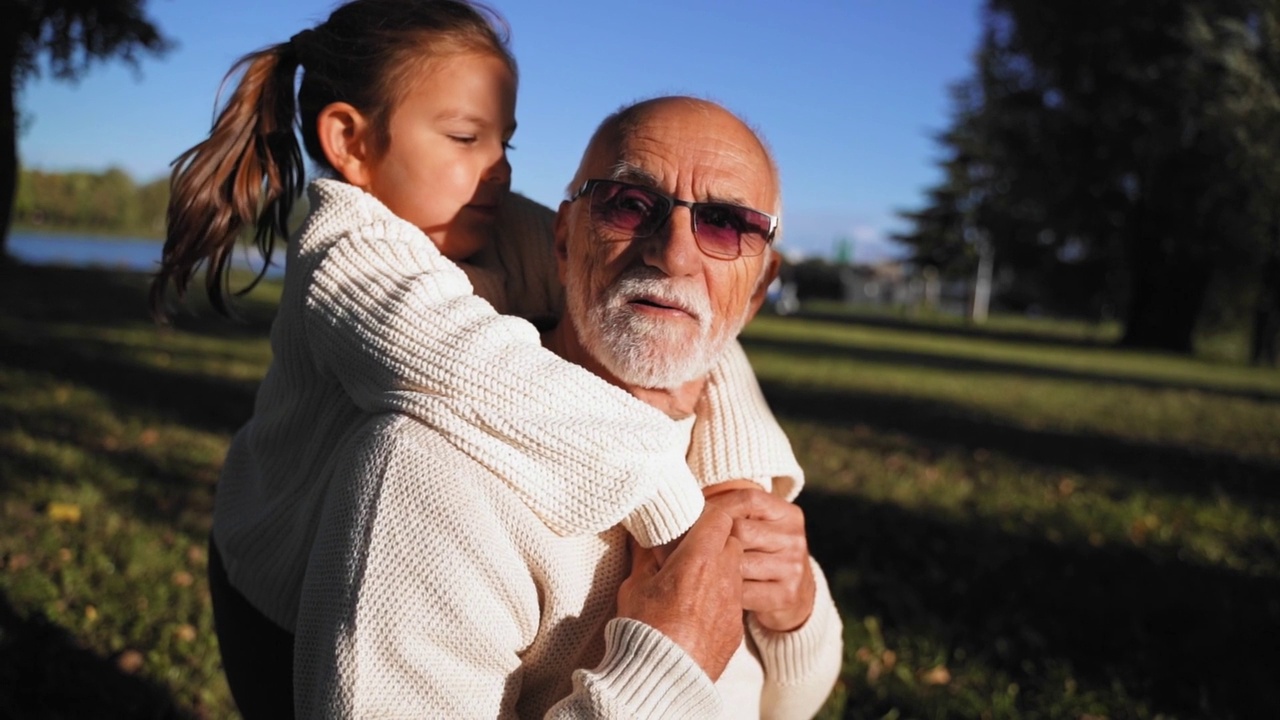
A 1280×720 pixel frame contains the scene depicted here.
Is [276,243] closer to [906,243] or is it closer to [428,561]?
[428,561]

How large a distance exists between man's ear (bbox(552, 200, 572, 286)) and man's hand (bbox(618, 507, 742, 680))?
73 cm

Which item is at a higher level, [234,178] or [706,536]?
[234,178]

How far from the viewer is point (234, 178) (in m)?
2.34

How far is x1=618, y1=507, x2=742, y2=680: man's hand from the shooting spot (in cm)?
178

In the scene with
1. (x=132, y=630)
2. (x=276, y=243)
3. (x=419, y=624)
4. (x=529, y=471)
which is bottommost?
(x=132, y=630)

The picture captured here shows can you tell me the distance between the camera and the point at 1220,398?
15234 mm

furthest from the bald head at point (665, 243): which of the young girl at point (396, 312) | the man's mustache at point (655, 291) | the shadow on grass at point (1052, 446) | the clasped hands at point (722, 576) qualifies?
the shadow on grass at point (1052, 446)

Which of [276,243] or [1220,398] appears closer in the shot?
[276,243]

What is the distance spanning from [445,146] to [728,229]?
28.3 inches

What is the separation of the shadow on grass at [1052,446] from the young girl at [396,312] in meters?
7.04

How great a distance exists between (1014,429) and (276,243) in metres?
9.24

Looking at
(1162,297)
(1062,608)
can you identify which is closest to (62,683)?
(1062,608)

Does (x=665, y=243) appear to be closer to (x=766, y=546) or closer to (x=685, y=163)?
(x=685, y=163)

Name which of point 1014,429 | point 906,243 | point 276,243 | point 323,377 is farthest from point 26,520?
point 906,243
